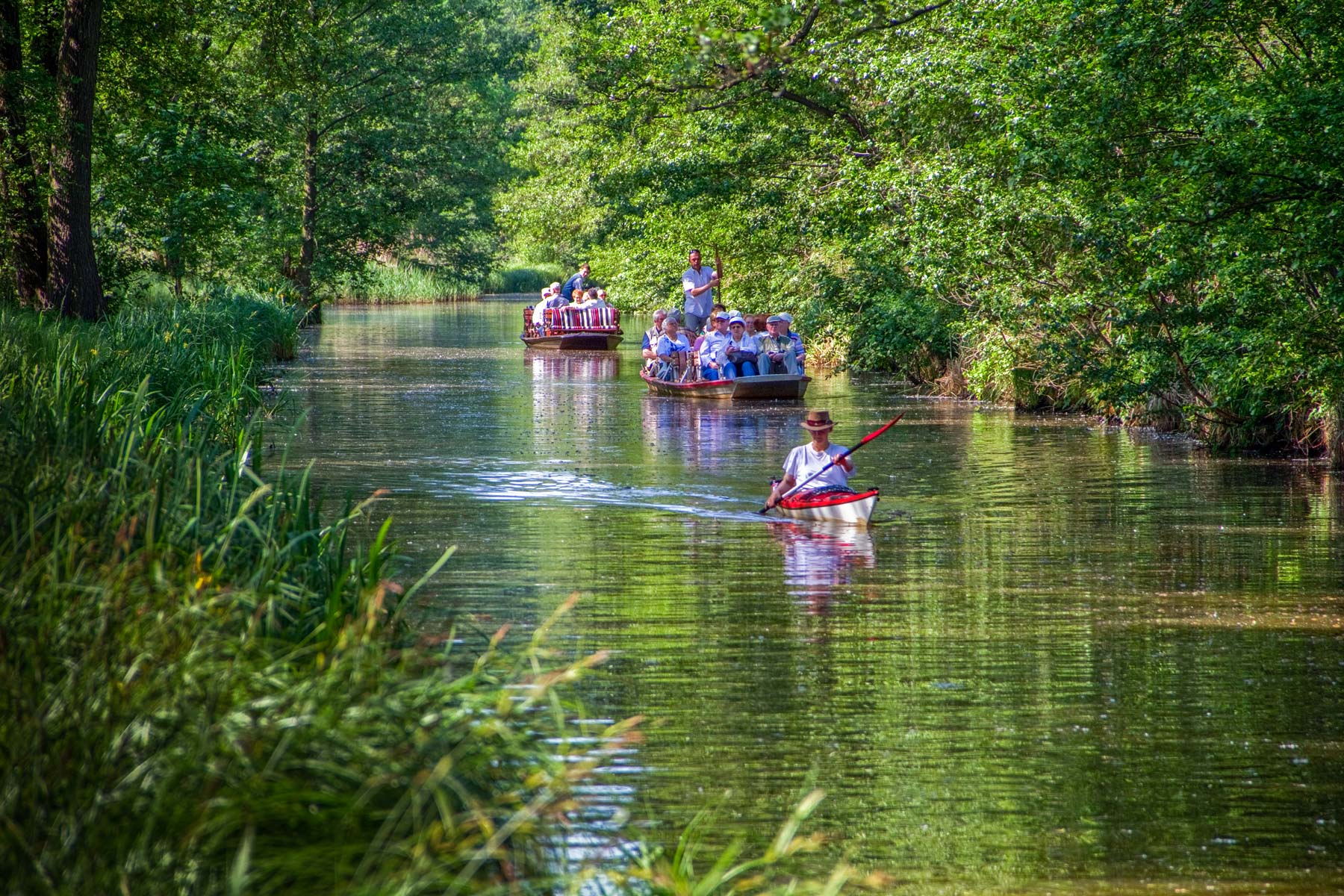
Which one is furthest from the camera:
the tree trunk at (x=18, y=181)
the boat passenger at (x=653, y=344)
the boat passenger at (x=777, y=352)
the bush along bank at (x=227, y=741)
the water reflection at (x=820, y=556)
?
the boat passenger at (x=653, y=344)

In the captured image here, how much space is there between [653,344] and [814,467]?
1419cm

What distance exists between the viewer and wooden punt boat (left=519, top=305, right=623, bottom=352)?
123 feet

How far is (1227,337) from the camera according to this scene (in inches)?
603

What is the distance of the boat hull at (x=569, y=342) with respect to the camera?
37.4 metres

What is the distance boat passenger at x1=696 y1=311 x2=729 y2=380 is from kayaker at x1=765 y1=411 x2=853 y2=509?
1147 centimetres

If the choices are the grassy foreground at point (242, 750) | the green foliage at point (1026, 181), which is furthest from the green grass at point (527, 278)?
the grassy foreground at point (242, 750)

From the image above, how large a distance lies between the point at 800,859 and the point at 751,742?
1292 mm

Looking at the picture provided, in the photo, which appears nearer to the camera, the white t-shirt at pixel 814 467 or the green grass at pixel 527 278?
the white t-shirt at pixel 814 467

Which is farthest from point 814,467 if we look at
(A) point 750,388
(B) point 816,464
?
(A) point 750,388

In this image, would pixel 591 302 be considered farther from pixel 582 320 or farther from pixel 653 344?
pixel 653 344

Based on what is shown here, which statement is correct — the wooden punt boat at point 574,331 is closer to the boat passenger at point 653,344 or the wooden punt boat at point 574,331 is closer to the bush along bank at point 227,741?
the boat passenger at point 653,344

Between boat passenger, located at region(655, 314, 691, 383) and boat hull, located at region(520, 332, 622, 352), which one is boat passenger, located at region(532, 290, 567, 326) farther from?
boat passenger, located at region(655, 314, 691, 383)

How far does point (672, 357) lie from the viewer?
1037 inches

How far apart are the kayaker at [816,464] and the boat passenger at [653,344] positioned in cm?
1305
